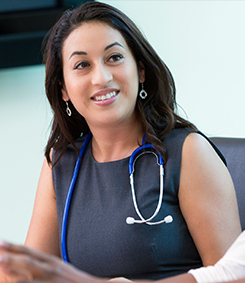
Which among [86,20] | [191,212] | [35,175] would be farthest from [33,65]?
[191,212]

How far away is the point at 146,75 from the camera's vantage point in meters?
1.40

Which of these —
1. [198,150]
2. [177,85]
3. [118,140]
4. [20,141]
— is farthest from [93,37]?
[20,141]

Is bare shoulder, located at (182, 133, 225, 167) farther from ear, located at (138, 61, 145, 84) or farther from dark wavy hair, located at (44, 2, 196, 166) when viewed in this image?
ear, located at (138, 61, 145, 84)

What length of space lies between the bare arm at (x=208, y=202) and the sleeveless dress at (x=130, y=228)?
3cm

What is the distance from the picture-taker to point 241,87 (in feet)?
6.59

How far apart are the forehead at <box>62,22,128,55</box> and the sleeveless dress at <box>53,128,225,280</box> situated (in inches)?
12.9

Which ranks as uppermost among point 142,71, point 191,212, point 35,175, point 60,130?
point 142,71

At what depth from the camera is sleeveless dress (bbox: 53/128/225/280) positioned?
1.21 metres

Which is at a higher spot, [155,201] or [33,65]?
[33,65]

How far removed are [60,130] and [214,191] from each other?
23.5 inches

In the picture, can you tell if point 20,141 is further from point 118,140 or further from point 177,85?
point 118,140

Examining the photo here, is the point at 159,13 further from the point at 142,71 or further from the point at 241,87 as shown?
the point at 142,71

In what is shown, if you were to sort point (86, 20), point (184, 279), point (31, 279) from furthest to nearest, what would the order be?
point (86, 20), point (184, 279), point (31, 279)

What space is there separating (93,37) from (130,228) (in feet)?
1.80
